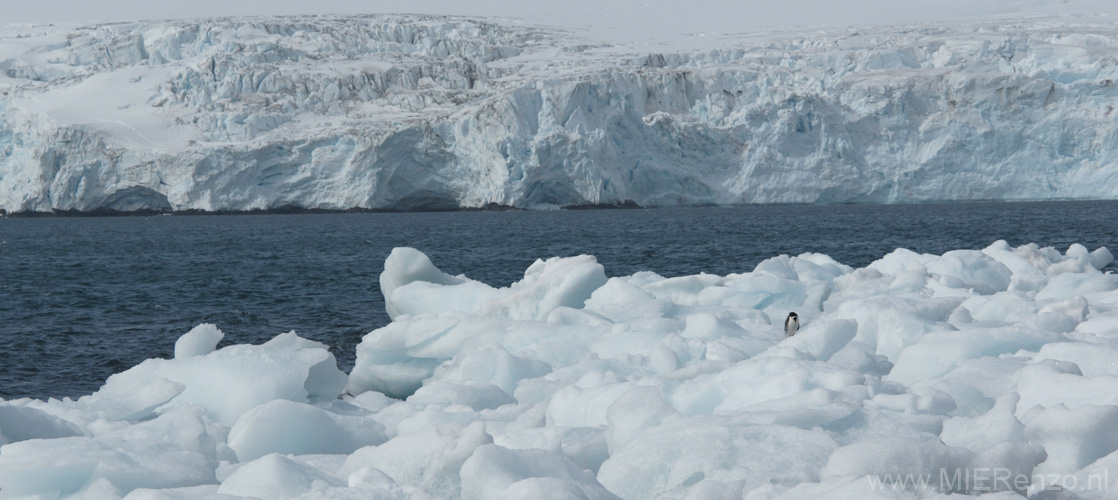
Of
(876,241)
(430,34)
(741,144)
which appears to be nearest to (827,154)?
(741,144)

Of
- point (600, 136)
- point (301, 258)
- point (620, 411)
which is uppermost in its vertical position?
point (620, 411)

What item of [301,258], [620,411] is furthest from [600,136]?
[620,411]

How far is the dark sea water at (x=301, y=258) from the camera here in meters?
12.8

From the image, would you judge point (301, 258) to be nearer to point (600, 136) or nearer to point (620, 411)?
point (600, 136)

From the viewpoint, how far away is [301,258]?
984 inches

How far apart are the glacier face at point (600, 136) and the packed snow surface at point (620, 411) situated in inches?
1260

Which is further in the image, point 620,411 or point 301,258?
point 301,258

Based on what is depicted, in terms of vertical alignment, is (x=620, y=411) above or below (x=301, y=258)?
above

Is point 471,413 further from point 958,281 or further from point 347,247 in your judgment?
point 347,247

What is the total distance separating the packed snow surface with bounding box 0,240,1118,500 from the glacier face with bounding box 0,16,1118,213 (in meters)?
32.0

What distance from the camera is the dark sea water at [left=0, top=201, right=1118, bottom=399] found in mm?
12828

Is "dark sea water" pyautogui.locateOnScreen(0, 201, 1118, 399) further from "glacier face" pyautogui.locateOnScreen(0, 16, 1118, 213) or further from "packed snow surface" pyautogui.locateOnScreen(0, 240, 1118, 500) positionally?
"packed snow surface" pyautogui.locateOnScreen(0, 240, 1118, 500)

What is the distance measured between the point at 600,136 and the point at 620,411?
36411mm

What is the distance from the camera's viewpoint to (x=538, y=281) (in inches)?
414
